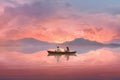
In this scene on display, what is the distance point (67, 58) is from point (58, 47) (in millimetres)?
3508

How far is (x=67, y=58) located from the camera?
255 feet

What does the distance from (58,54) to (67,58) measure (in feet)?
7.99

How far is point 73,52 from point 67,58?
2.54 m

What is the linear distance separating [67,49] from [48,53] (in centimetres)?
489

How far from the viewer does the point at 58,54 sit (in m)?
77.6

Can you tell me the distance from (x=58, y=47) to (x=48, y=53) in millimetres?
3545

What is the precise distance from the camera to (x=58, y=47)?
77.6 meters

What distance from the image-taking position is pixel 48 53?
7950 centimetres

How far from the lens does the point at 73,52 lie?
260ft

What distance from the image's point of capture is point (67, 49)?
79312 millimetres

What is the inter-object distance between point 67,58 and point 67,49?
2.67m

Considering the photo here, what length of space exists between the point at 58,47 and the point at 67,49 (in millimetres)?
2904

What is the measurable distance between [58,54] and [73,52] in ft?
13.5
